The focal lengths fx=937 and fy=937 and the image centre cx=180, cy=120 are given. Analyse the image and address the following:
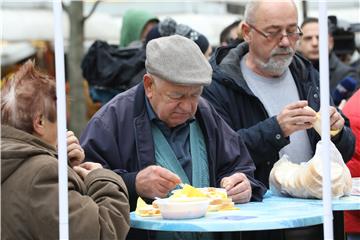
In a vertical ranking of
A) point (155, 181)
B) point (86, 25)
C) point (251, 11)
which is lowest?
point (86, 25)

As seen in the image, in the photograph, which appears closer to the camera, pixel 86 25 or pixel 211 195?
pixel 211 195

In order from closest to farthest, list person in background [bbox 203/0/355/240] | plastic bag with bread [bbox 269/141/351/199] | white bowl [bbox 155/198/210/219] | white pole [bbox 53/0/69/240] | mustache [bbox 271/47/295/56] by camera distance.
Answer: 1. white pole [bbox 53/0/69/240]
2. white bowl [bbox 155/198/210/219]
3. plastic bag with bread [bbox 269/141/351/199]
4. person in background [bbox 203/0/355/240]
5. mustache [bbox 271/47/295/56]

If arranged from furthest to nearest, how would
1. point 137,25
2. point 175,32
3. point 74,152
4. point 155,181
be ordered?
point 137,25 → point 175,32 → point 155,181 → point 74,152

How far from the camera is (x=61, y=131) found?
309 centimetres

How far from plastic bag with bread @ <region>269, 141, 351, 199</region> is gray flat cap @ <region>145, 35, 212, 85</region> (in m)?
0.58

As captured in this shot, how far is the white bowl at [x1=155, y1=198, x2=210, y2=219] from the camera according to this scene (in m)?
3.55

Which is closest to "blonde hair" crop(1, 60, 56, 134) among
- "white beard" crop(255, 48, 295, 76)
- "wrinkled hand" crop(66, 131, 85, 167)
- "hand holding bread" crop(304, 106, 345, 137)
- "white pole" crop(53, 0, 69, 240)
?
"wrinkled hand" crop(66, 131, 85, 167)

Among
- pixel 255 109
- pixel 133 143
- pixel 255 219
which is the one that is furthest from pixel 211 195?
pixel 255 109

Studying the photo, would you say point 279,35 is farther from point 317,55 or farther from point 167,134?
point 317,55

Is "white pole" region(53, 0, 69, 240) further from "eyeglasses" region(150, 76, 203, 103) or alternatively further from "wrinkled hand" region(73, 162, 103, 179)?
"eyeglasses" region(150, 76, 203, 103)

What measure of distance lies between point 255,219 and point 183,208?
279mm

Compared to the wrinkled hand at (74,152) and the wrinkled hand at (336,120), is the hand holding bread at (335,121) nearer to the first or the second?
the wrinkled hand at (336,120)

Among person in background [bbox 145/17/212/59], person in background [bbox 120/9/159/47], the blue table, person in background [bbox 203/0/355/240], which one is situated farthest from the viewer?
person in background [bbox 120/9/159/47]

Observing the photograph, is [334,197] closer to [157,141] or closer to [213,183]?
[213,183]
